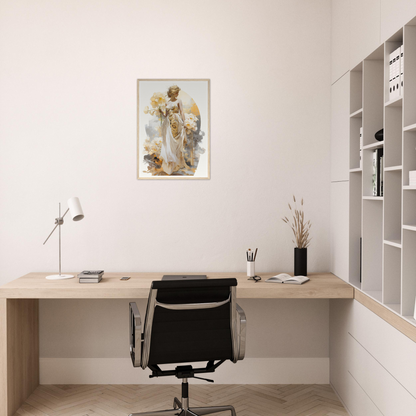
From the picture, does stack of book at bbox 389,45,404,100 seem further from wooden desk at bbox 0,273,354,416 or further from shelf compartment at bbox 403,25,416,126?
wooden desk at bbox 0,273,354,416

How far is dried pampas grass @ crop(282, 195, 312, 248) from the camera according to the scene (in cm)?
307

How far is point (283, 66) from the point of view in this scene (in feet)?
10.6

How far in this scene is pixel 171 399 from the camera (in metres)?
2.96

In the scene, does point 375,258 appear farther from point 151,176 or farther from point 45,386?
point 45,386

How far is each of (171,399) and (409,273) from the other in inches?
73.1

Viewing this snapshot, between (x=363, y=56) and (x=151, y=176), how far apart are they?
1686mm

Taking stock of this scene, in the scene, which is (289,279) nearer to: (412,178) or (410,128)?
(412,178)

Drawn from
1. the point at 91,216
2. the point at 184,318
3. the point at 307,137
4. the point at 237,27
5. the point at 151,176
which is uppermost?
the point at 237,27

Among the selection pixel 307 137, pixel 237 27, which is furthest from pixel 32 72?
pixel 307 137

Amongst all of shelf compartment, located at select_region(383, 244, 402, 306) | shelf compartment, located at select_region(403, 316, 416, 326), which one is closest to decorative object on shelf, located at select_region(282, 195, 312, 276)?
shelf compartment, located at select_region(383, 244, 402, 306)

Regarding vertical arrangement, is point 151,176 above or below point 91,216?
above

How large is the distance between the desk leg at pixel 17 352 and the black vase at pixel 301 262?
77.2 inches

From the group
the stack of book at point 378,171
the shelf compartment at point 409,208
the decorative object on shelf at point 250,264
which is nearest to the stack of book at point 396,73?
the stack of book at point 378,171

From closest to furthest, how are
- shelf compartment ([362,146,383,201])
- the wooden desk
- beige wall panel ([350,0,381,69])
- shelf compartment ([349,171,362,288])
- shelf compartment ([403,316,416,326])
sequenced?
shelf compartment ([403,316,416,326])
beige wall panel ([350,0,381,69])
shelf compartment ([362,146,383,201])
the wooden desk
shelf compartment ([349,171,362,288])
